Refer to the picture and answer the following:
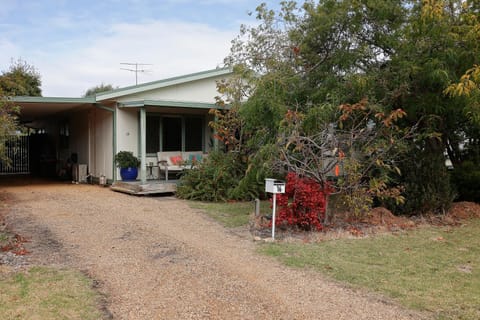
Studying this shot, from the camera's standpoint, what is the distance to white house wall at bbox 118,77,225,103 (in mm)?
13677

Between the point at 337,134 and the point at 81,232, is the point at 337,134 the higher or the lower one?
the higher one

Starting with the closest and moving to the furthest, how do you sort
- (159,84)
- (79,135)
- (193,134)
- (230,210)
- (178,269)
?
(178,269) < (230,210) < (159,84) < (193,134) < (79,135)

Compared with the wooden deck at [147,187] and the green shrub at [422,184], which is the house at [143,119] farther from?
the green shrub at [422,184]

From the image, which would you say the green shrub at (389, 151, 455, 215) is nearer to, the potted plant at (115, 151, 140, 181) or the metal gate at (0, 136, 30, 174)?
the potted plant at (115, 151, 140, 181)

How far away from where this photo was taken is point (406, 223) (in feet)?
27.8

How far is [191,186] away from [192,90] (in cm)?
392

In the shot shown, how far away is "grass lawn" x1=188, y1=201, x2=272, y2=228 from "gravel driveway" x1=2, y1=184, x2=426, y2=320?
1.16 feet

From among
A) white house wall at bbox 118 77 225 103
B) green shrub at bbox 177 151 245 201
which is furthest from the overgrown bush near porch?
white house wall at bbox 118 77 225 103

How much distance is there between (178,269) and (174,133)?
972cm

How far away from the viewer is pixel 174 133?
14758mm

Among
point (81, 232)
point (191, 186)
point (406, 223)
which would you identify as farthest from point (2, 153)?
point (406, 223)

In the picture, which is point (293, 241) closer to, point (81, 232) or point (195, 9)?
point (81, 232)

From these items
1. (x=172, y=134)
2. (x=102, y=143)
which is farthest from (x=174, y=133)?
(x=102, y=143)

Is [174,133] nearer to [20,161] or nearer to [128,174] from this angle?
[128,174]
